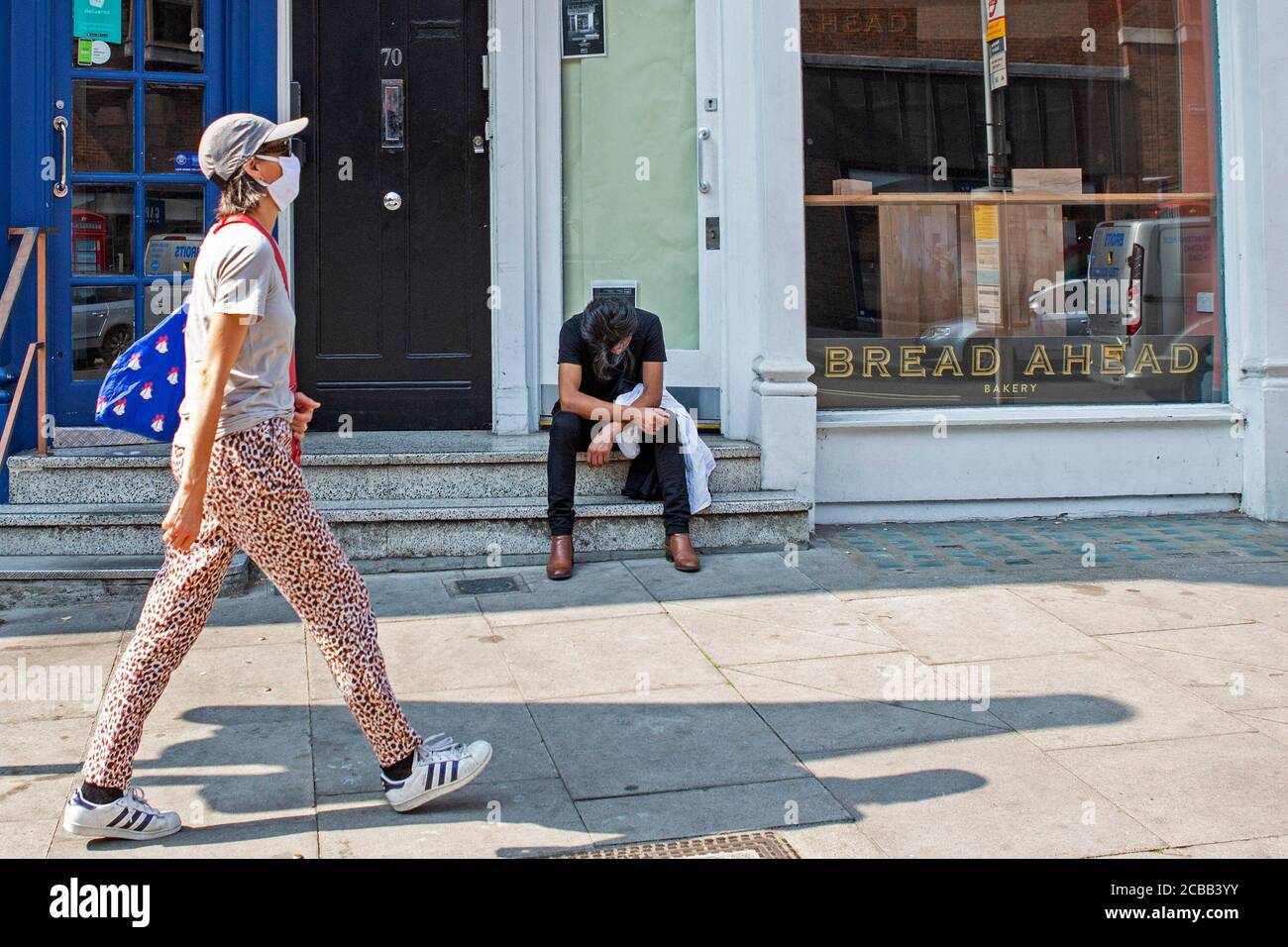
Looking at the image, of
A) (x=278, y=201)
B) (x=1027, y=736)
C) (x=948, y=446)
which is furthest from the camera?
(x=948, y=446)

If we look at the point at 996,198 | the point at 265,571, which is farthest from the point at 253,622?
the point at 996,198

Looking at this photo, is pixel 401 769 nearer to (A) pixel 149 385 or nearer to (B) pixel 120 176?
(A) pixel 149 385

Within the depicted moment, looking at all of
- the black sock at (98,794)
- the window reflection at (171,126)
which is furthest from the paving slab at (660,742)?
the window reflection at (171,126)

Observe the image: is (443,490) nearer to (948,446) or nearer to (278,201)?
(948,446)

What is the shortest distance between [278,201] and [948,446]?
4788 millimetres

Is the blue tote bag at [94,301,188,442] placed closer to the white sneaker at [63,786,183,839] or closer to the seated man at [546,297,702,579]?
the white sneaker at [63,786,183,839]

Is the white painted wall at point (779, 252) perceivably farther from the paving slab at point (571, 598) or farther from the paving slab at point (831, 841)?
the paving slab at point (831, 841)

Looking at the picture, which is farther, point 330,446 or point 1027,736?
point 330,446

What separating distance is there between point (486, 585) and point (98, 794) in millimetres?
2899

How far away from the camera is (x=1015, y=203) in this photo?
817cm

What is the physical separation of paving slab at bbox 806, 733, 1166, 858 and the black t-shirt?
9.90 feet

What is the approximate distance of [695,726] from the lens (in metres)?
4.62
